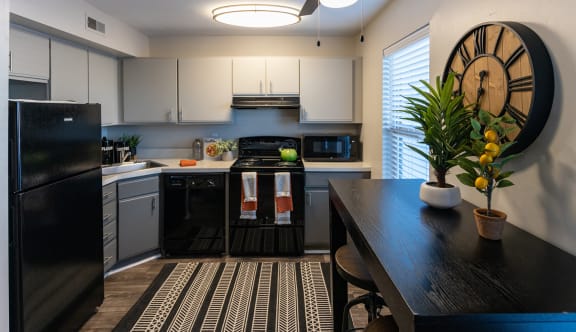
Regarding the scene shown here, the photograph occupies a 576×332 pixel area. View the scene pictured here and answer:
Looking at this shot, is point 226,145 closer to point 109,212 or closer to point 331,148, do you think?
point 331,148

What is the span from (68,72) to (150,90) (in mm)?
1022

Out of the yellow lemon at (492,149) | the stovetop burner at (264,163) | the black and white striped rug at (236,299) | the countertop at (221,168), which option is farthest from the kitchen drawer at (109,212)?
the yellow lemon at (492,149)

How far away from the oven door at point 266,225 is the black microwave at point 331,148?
594 mm

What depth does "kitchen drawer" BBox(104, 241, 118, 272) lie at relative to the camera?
3.08 meters

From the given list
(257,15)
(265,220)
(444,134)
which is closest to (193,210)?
(265,220)

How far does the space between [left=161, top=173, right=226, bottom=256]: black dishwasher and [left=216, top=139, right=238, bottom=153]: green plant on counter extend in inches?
21.0

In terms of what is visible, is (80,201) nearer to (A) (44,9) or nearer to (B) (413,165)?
(A) (44,9)

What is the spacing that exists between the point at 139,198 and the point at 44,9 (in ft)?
5.28

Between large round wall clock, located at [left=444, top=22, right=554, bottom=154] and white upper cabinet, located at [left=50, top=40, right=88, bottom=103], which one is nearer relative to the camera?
large round wall clock, located at [left=444, top=22, right=554, bottom=154]

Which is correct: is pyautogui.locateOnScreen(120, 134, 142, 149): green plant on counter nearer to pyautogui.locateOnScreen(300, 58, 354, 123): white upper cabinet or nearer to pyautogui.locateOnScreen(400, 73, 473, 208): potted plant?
pyautogui.locateOnScreen(300, 58, 354, 123): white upper cabinet

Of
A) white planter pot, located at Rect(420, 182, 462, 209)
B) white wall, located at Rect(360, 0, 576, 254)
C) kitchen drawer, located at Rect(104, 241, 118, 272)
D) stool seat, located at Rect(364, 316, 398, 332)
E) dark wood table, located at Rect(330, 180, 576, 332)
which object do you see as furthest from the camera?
kitchen drawer, located at Rect(104, 241, 118, 272)

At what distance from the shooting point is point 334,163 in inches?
156

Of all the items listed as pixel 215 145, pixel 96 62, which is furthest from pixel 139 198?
pixel 96 62

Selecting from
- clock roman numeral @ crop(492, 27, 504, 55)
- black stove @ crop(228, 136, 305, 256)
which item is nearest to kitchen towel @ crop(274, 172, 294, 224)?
black stove @ crop(228, 136, 305, 256)
